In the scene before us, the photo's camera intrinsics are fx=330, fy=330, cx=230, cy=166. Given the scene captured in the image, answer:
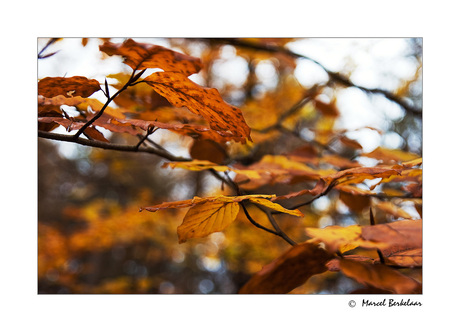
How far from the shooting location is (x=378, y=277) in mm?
397

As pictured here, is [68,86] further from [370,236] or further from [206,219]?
[370,236]

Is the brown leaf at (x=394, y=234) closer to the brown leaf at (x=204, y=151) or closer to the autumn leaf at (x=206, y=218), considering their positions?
the autumn leaf at (x=206, y=218)

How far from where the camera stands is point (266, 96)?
10.8 ft

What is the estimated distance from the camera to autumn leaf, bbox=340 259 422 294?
38 centimetres

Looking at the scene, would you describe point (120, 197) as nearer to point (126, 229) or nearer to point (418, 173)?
point (126, 229)

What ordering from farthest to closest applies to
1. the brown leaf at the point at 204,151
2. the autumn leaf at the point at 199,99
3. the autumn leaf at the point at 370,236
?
the brown leaf at the point at 204,151 → the autumn leaf at the point at 199,99 → the autumn leaf at the point at 370,236

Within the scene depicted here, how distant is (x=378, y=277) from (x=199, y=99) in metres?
0.33

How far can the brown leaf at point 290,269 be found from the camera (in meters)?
0.43

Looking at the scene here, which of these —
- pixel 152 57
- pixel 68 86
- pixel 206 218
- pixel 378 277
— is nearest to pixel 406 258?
pixel 378 277

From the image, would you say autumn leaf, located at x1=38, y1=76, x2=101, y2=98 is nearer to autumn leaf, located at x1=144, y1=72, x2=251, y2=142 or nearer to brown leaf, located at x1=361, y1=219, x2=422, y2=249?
autumn leaf, located at x1=144, y1=72, x2=251, y2=142

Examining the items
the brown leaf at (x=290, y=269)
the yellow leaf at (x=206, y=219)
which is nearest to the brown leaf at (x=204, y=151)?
the yellow leaf at (x=206, y=219)

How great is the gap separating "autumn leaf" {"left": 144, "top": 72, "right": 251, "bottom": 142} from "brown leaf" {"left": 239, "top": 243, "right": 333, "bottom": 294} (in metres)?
0.18

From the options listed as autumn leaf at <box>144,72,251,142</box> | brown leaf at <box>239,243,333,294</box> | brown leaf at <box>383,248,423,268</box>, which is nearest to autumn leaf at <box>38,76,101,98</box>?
autumn leaf at <box>144,72,251,142</box>

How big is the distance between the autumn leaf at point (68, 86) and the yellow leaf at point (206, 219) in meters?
0.25
